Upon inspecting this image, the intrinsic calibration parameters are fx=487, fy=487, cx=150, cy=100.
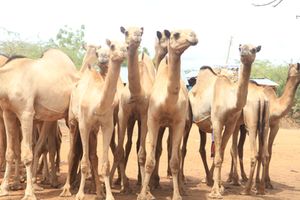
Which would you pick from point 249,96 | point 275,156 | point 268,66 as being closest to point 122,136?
A: point 249,96

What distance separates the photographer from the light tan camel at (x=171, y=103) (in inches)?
283

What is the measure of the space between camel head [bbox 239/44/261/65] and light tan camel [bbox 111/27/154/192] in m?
1.56

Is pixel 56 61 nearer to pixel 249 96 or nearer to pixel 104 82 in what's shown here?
pixel 104 82

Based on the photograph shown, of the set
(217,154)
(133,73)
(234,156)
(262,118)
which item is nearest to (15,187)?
(133,73)

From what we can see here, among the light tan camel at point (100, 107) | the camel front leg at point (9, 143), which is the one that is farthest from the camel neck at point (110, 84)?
the camel front leg at point (9, 143)

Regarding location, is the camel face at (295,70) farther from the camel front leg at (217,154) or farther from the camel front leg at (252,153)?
the camel front leg at (217,154)

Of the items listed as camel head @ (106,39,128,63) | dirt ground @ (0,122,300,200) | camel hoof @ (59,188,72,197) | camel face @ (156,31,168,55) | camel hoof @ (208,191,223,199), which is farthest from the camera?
camel face @ (156,31,168,55)

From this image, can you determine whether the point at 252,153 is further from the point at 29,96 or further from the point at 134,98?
the point at 29,96

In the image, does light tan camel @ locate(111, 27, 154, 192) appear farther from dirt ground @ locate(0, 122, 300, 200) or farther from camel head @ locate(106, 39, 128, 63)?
dirt ground @ locate(0, 122, 300, 200)

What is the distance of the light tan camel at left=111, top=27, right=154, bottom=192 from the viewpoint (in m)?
Result: 7.29

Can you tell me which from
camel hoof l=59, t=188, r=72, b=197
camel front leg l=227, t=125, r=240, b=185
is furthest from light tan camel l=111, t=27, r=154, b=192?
camel front leg l=227, t=125, r=240, b=185

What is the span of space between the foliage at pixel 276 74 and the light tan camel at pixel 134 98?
953 inches

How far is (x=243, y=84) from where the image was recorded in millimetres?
8047

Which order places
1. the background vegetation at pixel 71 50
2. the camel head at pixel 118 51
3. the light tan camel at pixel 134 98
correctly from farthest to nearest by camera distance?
1. the background vegetation at pixel 71 50
2. the light tan camel at pixel 134 98
3. the camel head at pixel 118 51
